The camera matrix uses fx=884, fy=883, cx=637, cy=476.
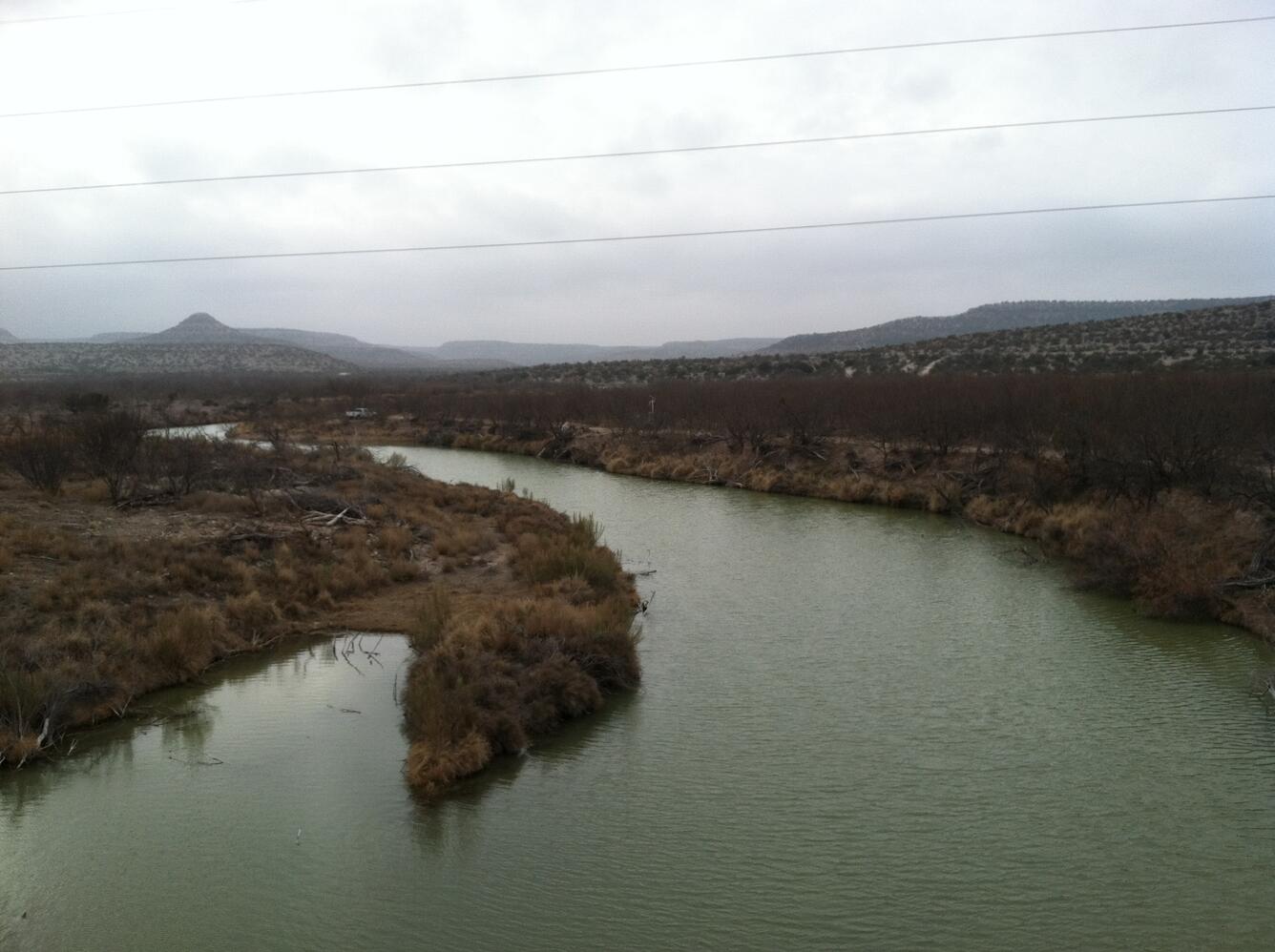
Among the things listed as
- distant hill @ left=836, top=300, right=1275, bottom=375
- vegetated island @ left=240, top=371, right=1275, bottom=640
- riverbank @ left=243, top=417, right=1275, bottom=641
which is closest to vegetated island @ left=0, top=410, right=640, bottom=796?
riverbank @ left=243, top=417, right=1275, bottom=641

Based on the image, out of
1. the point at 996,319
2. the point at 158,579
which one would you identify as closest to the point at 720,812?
the point at 158,579

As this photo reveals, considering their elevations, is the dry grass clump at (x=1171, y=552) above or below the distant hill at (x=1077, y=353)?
below

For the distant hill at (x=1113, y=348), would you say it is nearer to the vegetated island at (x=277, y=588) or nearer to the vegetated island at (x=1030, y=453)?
the vegetated island at (x=1030, y=453)

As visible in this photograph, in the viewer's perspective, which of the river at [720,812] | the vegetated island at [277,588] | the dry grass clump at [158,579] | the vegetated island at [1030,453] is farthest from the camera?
the vegetated island at [1030,453]

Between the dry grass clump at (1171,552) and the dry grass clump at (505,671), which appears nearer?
the dry grass clump at (505,671)

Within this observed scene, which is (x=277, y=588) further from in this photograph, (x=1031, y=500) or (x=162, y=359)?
(x=162, y=359)

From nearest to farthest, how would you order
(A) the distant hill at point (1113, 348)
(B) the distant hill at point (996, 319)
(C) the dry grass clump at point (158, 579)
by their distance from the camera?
1. (C) the dry grass clump at point (158, 579)
2. (A) the distant hill at point (1113, 348)
3. (B) the distant hill at point (996, 319)

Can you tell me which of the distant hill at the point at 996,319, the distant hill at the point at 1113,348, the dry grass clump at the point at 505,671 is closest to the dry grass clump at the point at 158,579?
the dry grass clump at the point at 505,671
